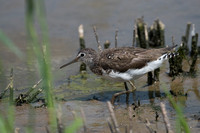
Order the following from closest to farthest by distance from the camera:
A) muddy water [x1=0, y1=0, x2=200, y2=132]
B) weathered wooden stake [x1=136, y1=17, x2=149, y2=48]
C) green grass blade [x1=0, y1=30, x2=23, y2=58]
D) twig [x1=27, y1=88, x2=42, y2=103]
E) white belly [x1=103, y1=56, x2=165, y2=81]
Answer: green grass blade [x1=0, y1=30, x2=23, y2=58], muddy water [x1=0, y1=0, x2=200, y2=132], twig [x1=27, y1=88, x2=42, y2=103], white belly [x1=103, y1=56, x2=165, y2=81], weathered wooden stake [x1=136, y1=17, x2=149, y2=48]

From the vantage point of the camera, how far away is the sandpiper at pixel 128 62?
7.35 metres

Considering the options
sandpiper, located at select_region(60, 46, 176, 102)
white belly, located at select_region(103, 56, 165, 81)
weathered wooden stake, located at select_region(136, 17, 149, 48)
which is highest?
weathered wooden stake, located at select_region(136, 17, 149, 48)

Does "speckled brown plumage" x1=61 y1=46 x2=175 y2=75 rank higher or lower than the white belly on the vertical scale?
higher

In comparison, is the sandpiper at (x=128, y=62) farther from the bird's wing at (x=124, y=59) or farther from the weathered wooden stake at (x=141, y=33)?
the weathered wooden stake at (x=141, y=33)

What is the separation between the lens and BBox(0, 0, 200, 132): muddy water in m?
6.66

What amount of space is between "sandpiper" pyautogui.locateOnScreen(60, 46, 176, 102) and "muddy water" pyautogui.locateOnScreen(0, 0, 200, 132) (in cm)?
43

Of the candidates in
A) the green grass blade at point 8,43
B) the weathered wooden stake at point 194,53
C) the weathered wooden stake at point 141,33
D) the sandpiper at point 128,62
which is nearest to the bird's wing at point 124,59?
the sandpiper at point 128,62

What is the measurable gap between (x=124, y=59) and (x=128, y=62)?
87mm

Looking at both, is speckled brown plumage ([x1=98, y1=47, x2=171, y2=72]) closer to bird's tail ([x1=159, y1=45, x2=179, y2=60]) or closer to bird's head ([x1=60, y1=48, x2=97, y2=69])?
bird's tail ([x1=159, y1=45, x2=179, y2=60])

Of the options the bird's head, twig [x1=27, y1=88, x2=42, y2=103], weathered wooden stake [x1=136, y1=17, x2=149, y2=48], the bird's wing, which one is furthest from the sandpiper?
weathered wooden stake [x1=136, y1=17, x2=149, y2=48]

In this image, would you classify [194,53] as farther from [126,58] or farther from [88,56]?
[88,56]

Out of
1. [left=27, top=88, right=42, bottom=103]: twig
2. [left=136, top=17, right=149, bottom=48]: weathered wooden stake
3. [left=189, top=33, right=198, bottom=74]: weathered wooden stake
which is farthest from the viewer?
[left=136, top=17, right=149, bottom=48]: weathered wooden stake

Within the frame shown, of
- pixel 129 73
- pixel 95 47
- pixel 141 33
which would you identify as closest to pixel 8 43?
pixel 129 73

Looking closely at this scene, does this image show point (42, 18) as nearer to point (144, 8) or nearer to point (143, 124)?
point (143, 124)
